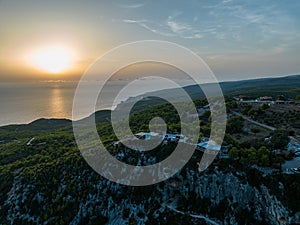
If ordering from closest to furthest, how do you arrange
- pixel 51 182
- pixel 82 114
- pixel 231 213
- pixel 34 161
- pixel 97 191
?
pixel 231 213 → pixel 97 191 → pixel 51 182 → pixel 34 161 → pixel 82 114

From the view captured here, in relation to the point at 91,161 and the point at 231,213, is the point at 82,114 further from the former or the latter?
the point at 231,213

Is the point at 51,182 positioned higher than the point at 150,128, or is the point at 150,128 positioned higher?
the point at 150,128

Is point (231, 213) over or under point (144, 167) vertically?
under

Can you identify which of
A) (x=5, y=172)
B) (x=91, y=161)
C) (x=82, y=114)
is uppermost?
(x=91, y=161)

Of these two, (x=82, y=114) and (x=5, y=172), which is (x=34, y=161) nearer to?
(x=5, y=172)

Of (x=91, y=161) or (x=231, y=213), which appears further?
(x=91, y=161)

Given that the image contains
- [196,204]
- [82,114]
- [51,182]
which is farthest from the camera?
[82,114]

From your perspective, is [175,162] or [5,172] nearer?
[175,162]

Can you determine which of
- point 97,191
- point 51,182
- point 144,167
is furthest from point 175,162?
point 51,182

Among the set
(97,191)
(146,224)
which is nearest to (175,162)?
(146,224)
